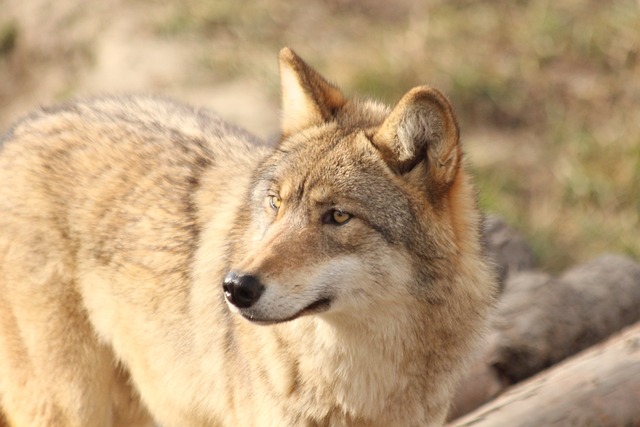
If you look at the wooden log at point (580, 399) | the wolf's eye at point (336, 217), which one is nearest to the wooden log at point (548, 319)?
the wooden log at point (580, 399)

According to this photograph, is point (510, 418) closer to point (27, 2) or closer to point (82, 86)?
point (82, 86)

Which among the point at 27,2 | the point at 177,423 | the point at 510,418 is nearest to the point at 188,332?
the point at 177,423

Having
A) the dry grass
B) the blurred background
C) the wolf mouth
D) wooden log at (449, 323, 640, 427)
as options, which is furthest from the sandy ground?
the wolf mouth

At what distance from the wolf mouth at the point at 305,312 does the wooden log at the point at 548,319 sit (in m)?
2.33

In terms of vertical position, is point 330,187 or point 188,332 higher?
point 330,187

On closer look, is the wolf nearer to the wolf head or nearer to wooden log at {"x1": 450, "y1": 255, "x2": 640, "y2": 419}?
the wolf head

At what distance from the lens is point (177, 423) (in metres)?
5.17

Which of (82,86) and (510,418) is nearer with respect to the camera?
(510,418)

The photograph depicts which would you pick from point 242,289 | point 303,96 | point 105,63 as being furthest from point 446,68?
point 242,289

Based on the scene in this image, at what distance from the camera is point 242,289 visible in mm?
3914

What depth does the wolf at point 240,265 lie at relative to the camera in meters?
4.20

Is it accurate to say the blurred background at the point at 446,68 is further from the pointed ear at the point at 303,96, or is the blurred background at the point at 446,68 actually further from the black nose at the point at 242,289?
the black nose at the point at 242,289

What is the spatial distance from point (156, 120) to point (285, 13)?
7024mm

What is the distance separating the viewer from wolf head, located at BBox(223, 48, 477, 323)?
3.99 m
